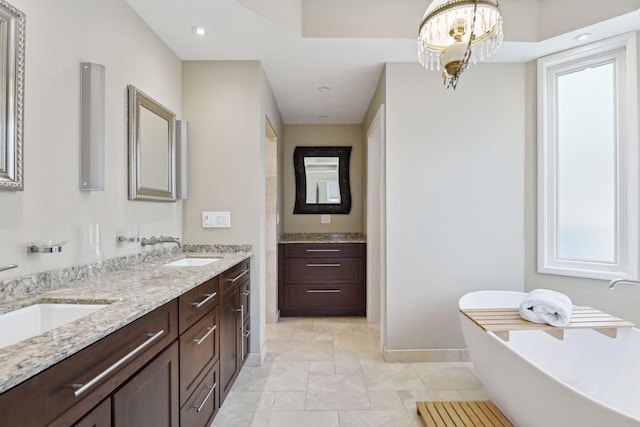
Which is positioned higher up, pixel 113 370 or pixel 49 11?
pixel 49 11

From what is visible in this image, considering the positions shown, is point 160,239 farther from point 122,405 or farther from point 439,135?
point 439,135

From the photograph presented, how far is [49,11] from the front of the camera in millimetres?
1366

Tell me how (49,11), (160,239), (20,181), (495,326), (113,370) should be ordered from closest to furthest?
(113,370) < (20,181) < (49,11) < (495,326) < (160,239)

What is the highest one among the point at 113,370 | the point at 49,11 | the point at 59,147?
the point at 49,11

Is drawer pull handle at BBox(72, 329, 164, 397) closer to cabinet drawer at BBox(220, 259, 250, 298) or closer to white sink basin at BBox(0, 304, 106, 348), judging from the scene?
white sink basin at BBox(0, 304, 106, 348)

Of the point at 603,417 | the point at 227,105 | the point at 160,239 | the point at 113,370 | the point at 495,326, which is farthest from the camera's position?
the point at 227,105

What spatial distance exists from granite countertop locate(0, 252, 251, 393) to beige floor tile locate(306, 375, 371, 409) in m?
1.05

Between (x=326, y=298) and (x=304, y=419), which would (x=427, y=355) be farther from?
(x=326, y=298)

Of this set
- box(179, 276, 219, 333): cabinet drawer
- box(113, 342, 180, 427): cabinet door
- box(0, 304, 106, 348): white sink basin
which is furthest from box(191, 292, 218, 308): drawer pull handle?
box(0, 304, 106, 348): white sink basin

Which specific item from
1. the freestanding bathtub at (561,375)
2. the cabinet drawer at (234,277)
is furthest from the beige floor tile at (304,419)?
the freestanding bathtub at (561,375)

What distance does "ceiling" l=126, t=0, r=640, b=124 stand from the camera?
80.6 inches

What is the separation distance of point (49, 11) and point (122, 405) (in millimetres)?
1578

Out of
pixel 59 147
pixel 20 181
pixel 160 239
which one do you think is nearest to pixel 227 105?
pixel 160 239

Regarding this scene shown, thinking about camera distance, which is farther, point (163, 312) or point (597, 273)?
point (597, 273)
